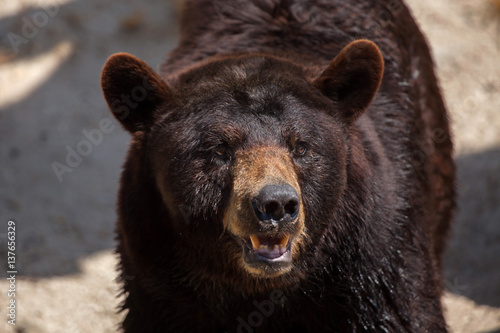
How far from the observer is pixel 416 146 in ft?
17.8

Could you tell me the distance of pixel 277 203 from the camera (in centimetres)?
361

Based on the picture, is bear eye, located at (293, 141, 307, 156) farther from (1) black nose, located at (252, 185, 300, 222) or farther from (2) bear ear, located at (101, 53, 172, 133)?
(2) bear ear, located at (101, 53, 172, 133)

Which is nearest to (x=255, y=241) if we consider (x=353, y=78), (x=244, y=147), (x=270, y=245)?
(x=270, y=245)

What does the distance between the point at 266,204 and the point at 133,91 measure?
1302 mm

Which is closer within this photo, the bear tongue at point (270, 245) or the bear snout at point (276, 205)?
the bear snout at point (276, 205)

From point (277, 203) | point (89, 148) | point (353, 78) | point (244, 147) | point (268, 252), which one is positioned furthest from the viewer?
point (89, 148)

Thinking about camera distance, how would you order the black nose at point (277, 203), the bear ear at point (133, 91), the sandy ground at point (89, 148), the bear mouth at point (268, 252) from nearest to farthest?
the black nose at point (277, 203) → the bear mouth at point (268, 252) → the bear ear at point (133, 91) → the sandy ground at point (89, 148)

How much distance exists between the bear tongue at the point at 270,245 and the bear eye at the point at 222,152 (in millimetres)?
504

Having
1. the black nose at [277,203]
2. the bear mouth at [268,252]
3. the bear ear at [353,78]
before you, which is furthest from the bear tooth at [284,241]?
the bear ear at [353,78]

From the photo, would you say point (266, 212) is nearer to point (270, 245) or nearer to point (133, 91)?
point (270, 245)

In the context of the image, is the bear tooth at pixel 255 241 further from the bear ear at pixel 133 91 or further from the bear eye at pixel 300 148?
the bear ear at pixel 133 91

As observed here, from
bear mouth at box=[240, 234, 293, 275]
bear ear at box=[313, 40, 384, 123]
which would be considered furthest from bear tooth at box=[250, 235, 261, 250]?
bear ear at box=[313, 40, 384, 123]

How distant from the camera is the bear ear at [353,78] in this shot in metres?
4.24

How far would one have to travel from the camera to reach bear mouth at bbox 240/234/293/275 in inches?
152
